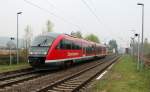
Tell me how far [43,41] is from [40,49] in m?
1.04

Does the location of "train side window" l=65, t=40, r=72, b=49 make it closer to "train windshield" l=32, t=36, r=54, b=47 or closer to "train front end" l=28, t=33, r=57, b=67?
"train front end" l=28, t=33, r=57, b=67

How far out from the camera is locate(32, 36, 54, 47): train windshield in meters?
24.8

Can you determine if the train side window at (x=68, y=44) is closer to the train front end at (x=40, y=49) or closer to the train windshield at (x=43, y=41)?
the train front end at (x=40, y=49)

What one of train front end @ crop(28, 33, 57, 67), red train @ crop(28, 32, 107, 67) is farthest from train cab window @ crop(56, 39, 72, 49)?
train front end @ crop(28, 33, 57, 67)

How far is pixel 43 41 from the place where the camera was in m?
25.1

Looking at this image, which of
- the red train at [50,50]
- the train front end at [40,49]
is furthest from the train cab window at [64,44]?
the train front end at [40,49]

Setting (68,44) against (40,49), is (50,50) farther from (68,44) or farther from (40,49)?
(68,44)

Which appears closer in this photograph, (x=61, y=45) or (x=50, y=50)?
(x=50, y=50)

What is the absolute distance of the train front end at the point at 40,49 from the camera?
23.9 m

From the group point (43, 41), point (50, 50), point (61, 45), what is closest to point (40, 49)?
point (50, 50)

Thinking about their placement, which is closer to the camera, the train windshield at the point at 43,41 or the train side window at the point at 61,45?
the train windshield at the point at 43,41

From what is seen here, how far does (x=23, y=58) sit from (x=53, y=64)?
503 inches

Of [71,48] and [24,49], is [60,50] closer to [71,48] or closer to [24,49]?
[71,48]

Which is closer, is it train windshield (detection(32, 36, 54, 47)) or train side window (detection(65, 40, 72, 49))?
train windshield (detection(32, 36, 54, 47))
